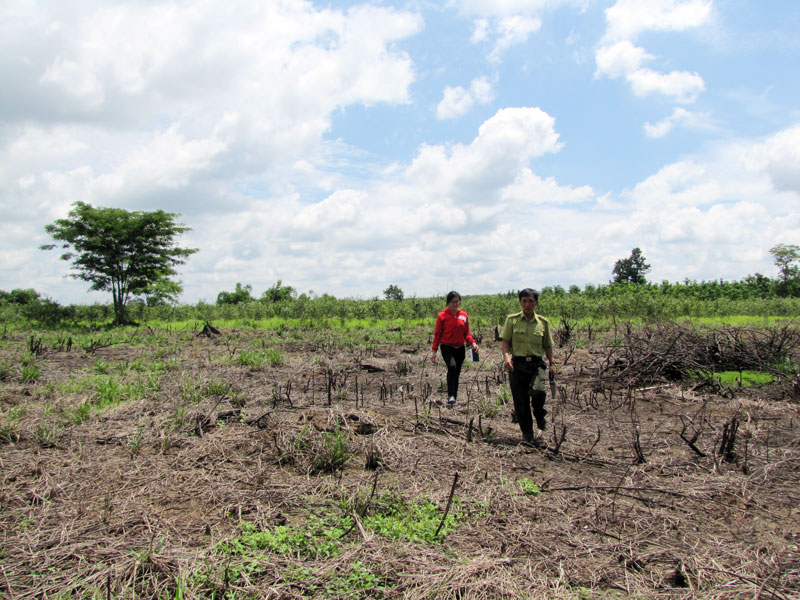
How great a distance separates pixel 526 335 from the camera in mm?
5820

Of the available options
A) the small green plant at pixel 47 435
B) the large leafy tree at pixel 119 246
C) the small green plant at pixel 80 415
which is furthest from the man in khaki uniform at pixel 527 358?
the large leafy tree at pixel 119 246

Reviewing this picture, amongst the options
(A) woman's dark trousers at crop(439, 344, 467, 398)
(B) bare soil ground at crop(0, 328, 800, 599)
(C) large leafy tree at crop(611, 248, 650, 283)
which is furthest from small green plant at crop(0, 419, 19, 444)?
(C) large leafy tree at crop(611, 248, 650, 283)

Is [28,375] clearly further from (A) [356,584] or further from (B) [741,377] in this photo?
(B) [741,377]

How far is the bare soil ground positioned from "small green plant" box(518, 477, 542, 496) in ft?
0.06

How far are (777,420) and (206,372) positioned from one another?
969cm

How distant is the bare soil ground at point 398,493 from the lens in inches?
116

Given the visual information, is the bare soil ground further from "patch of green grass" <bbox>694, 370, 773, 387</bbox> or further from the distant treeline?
the distant treeline

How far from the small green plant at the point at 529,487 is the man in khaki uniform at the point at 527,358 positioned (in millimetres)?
1256

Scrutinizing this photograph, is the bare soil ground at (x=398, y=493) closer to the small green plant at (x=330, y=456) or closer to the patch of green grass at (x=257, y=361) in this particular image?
the small green plant at (x=330, y=456)

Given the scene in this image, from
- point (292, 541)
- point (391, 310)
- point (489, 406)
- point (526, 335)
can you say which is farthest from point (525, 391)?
point (391, 310)

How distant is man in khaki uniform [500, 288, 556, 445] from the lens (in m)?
5.73

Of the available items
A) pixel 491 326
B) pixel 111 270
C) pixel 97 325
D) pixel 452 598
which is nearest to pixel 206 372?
pixel 452 598

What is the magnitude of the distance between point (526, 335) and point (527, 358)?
0.90 feet

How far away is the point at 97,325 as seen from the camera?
23.0 meters
